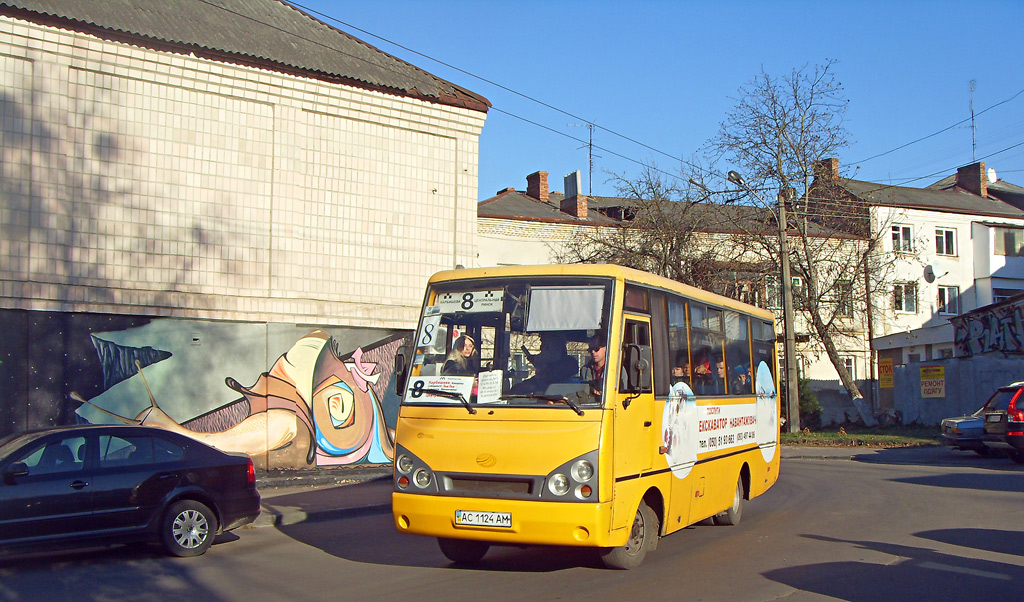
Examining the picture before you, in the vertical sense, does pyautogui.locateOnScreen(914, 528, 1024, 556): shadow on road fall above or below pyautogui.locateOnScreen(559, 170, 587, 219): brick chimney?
below

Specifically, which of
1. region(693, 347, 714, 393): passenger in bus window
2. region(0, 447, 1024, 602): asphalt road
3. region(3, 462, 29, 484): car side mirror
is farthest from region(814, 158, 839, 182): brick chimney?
region(3, 462, 29, 484): car side mirror

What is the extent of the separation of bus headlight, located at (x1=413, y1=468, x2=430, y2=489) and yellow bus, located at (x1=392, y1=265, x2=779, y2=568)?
13mm

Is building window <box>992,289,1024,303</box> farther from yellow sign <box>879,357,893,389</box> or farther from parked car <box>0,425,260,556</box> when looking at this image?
parked car <box>0,425,260,556</box>

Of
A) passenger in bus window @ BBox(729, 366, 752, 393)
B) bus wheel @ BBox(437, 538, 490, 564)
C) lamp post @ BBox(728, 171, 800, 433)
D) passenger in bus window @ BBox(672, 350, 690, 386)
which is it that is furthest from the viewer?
lamp post @ BBox(728, 171, 800, 433)

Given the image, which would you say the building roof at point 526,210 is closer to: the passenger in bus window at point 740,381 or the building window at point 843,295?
A: the building window at point 843,295

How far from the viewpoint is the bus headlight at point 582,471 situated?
732 cm

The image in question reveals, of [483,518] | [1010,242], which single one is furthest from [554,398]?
[1010,242]

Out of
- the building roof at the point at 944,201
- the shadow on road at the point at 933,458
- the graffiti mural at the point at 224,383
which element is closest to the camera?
the graffiti mural at the point at 224,383

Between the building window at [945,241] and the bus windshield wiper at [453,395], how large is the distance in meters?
44.8

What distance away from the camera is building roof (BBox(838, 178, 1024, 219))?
151 feet

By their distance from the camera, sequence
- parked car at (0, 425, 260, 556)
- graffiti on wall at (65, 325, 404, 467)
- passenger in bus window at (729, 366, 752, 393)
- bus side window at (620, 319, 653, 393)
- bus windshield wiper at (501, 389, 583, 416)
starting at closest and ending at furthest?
bus windshield wiper at (501, 389, 583, 416) < bus side window at (620, 319, 653, 393) < parked car at (0, 425, 260, 556) < passenger in bus window at (729, 366, 752, 393) < graffiti on wall at (65, 325, 404, 467)

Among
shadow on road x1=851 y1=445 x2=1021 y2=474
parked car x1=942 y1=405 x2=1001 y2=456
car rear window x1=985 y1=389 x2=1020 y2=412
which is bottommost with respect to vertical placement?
shadow on road x1=851 y1=445 x2=1021 y2=474

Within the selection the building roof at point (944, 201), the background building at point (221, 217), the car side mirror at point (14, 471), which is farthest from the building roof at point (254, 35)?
the building roof at point (944, 201)

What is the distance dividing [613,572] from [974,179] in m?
53.7
